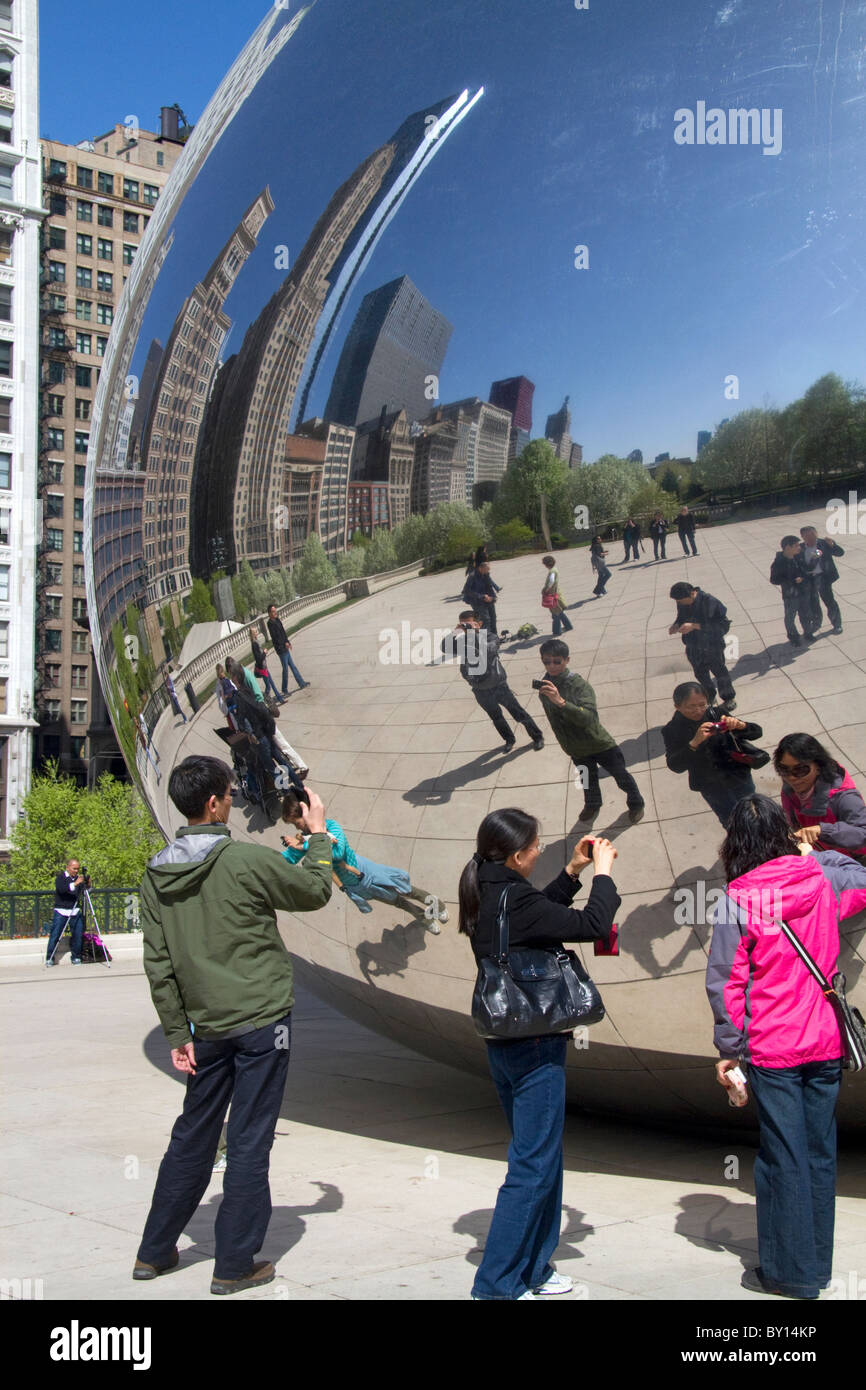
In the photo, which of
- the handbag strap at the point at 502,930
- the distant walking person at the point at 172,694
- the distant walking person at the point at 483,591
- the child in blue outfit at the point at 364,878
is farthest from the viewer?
the distant walking person at the point at 172,694

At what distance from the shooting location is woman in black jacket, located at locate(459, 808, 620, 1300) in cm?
346

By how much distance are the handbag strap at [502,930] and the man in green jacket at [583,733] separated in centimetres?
49

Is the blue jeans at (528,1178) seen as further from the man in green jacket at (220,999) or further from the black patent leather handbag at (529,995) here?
Answer: the man in green jacket at (220,999)

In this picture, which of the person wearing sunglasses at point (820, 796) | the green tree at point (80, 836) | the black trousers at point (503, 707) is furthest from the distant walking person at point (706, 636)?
the green tree at point (80, 836)

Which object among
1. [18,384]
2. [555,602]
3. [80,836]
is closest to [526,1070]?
[555,602]

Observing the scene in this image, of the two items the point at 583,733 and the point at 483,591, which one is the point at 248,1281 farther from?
the point at 483,591

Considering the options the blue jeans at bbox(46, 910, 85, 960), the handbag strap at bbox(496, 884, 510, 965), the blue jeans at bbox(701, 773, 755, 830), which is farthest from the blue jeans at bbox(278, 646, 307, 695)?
the blue jeans at bbox(46, 910, 85, 960)

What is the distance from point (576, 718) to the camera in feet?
12.9

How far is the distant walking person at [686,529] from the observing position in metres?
3.85

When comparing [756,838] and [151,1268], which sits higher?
[756,838]

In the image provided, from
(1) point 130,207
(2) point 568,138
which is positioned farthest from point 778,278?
(1) point 130,207

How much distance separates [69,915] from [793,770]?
15.2 meters

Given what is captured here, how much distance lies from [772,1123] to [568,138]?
10.3 ft

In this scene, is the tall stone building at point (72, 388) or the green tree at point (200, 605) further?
the tall stone building at point (72, 388)
